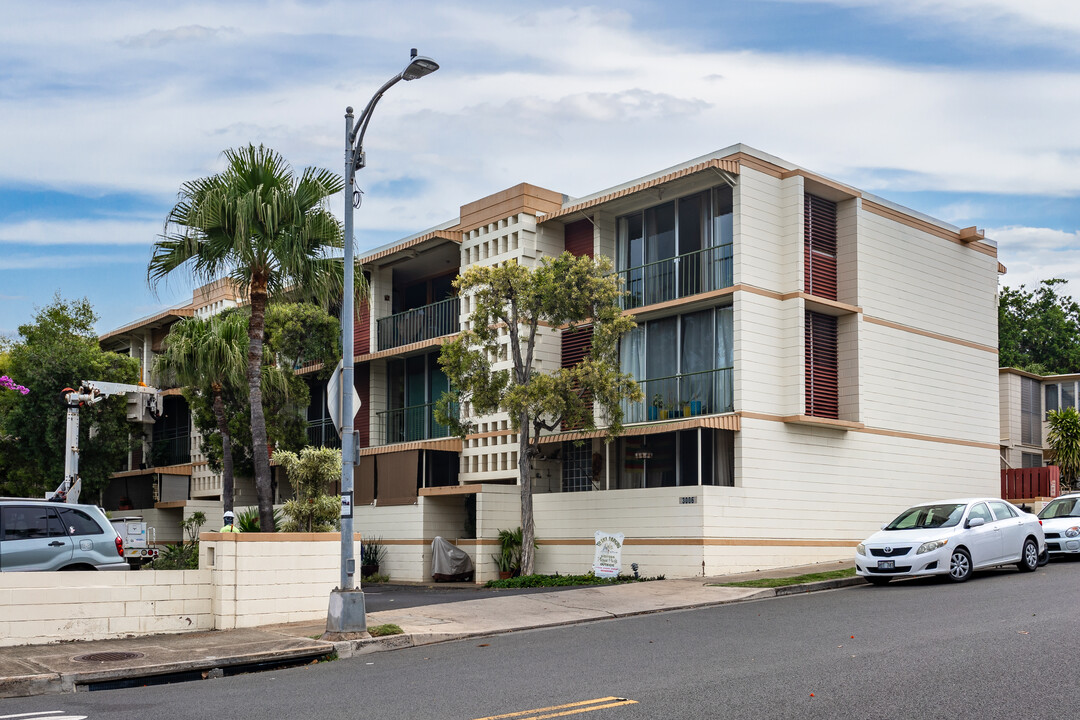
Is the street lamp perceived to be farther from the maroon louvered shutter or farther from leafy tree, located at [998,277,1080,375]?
leafy tree, located at [998,277,1080,375]

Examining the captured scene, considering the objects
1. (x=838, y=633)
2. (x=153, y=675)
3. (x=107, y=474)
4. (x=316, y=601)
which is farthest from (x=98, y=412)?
(x=838, y=633)

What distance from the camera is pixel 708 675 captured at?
1025 centimetres

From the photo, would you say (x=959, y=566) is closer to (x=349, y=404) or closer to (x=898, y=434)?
(x=898, y=434)

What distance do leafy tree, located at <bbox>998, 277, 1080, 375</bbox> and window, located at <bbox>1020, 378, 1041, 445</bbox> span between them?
49.6ft

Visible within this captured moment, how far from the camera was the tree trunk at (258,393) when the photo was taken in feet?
64.7

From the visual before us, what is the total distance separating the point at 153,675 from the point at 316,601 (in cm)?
401

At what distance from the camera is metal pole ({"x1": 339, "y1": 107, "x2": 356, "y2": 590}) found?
46.3 ft

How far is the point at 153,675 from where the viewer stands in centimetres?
1170

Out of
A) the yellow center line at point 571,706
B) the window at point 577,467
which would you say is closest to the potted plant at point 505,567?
the window at point 577,467

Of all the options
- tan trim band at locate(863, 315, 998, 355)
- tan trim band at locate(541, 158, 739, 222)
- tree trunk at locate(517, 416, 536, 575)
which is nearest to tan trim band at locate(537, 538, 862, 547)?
tree trunk at locate(517, 416, 536, 575)

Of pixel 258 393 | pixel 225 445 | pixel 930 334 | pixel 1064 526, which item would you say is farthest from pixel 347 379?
pixel 930 334

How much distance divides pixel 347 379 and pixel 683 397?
34.5 feet

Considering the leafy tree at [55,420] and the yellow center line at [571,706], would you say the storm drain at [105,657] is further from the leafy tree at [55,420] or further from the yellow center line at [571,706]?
the leafy tree at [55,420]

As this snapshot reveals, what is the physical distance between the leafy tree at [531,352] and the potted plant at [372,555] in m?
5.33
